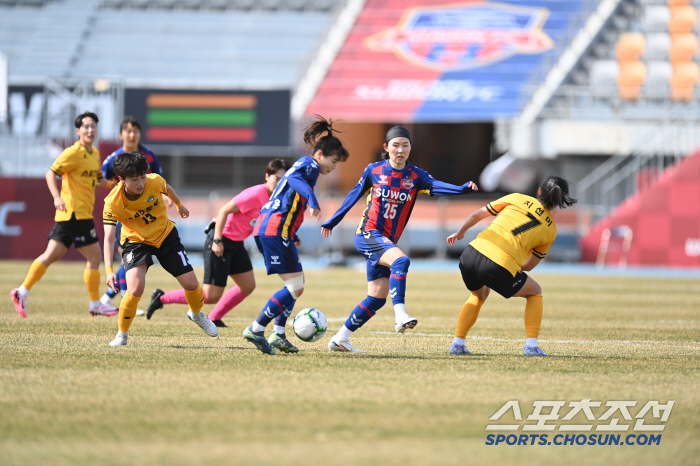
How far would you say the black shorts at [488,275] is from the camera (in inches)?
278

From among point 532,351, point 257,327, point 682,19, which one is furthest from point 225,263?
point 682,19

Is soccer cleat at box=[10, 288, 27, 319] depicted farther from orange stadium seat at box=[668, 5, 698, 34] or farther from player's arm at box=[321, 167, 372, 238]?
orange stadium seat at box=[668, 5, 698, 34]

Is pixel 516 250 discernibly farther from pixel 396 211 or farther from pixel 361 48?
pixel 361 48

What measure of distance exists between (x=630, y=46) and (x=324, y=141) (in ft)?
93.2

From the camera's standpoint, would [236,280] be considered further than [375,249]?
Yes

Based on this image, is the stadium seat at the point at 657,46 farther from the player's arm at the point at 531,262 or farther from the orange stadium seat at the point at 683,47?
the player's arm at the point at 531,262

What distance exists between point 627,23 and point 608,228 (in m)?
11.8

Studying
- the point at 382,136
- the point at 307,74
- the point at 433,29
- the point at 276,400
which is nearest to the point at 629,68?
the point at 433,29

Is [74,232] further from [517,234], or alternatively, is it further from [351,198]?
[517,234]

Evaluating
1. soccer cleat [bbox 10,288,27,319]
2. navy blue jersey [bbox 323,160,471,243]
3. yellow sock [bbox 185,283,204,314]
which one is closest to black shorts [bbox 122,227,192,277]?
yellow sock [bbox 185,283,204,314]

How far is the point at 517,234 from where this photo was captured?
7203 millimetres

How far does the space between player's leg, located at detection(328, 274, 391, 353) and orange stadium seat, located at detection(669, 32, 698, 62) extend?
94.6 ft

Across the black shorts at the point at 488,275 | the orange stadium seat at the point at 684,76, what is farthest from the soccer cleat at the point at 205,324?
the orange stadium seat at the point at 684,76

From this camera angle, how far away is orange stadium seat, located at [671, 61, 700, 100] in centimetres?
3189
